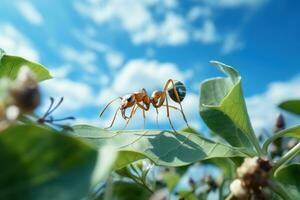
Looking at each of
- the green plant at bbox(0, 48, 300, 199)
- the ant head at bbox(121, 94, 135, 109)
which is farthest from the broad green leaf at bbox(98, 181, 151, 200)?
the ant head at bbox(121, 94, 135, 109)

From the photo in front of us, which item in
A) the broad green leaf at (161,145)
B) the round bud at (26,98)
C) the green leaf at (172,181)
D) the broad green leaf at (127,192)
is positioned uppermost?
the broad green leaf at (161,145)

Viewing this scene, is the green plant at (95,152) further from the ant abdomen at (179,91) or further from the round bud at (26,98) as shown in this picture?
the ant abdomen at (179,91)

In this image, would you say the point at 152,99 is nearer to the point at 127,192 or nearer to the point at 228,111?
the point at 228,111

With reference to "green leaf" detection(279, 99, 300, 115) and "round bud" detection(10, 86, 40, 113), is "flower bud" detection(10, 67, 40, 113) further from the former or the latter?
"green leaf" detection(279, 99, 300, 115)

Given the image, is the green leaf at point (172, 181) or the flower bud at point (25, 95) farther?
the green leaf at point (172, 181)

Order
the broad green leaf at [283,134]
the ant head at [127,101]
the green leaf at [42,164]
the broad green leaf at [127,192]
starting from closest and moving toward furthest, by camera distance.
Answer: the green leaf at [42,164] → the broad green leaf at [127,192] → the broad green leaf at [283,134] → the ant head at [127,101]

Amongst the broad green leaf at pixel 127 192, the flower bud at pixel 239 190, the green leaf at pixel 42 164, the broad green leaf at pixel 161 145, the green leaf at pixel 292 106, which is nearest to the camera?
the green leaf at pixel 42 164

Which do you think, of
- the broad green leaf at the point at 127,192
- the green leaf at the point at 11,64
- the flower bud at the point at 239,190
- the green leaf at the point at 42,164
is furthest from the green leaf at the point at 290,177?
the green leaf at the point at 42,164

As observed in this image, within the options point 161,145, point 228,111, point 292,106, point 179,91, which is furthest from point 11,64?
point 179,91
